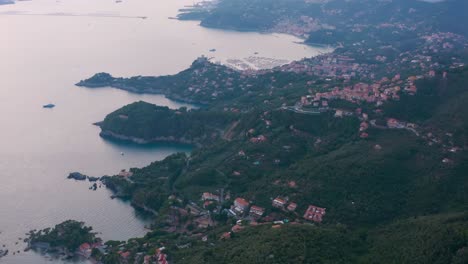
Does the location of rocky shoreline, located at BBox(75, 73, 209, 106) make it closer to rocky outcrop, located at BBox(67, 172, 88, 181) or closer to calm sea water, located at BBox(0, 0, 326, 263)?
calm sea water, located at BBox(0, 0, 326, 263)

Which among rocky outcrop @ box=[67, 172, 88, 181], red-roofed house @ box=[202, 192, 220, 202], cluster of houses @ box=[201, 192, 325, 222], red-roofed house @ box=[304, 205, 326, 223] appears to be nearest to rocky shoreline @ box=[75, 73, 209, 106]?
rocky outcrop @ box=[67, 172, 88, 181]

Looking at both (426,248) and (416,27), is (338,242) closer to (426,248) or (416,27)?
(426,248)

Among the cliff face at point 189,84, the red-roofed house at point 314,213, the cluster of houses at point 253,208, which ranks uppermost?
the red-roofed house at point 314,213

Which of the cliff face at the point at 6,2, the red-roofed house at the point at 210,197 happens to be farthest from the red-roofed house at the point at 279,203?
the cliff face at the point at 6,2

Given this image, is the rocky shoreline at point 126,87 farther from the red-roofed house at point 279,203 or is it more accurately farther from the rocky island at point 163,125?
the red-roofed house at point 279,203

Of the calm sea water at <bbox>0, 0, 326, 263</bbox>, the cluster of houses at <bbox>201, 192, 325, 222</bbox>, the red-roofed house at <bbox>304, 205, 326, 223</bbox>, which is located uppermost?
the red-roofed house at <bbox>304, 205, 326, 223</bbox>
